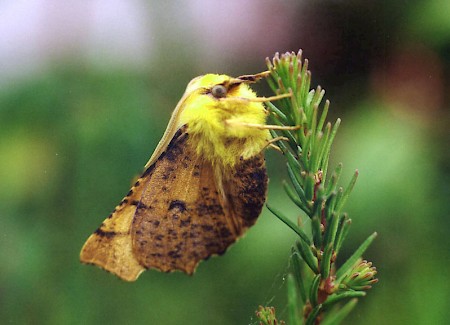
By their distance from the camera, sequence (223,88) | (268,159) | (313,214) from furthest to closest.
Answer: (268,159) < (223,88) < (313,214)

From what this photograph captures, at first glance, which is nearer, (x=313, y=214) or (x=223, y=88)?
(x=313, y=214)

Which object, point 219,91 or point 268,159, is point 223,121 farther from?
point 268,159

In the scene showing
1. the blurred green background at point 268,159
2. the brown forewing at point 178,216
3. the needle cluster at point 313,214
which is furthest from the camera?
the blurred green background at point 268,159

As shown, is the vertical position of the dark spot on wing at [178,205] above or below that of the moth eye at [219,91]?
below

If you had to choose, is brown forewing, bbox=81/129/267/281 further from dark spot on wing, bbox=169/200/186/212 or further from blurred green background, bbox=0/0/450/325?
blurred green background, bbox=0/0/450/325

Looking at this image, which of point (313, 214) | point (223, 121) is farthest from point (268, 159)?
point (313, 214)

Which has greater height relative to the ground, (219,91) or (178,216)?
(219,91)

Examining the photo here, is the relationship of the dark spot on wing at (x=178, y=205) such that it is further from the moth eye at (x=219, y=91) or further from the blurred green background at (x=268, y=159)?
the blurred green background at (x=268, y=159)

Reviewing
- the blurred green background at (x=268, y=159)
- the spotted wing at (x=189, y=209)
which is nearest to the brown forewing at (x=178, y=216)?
the spotted wing at (x=189, y=209)

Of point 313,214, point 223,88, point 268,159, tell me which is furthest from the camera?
point 268,159
